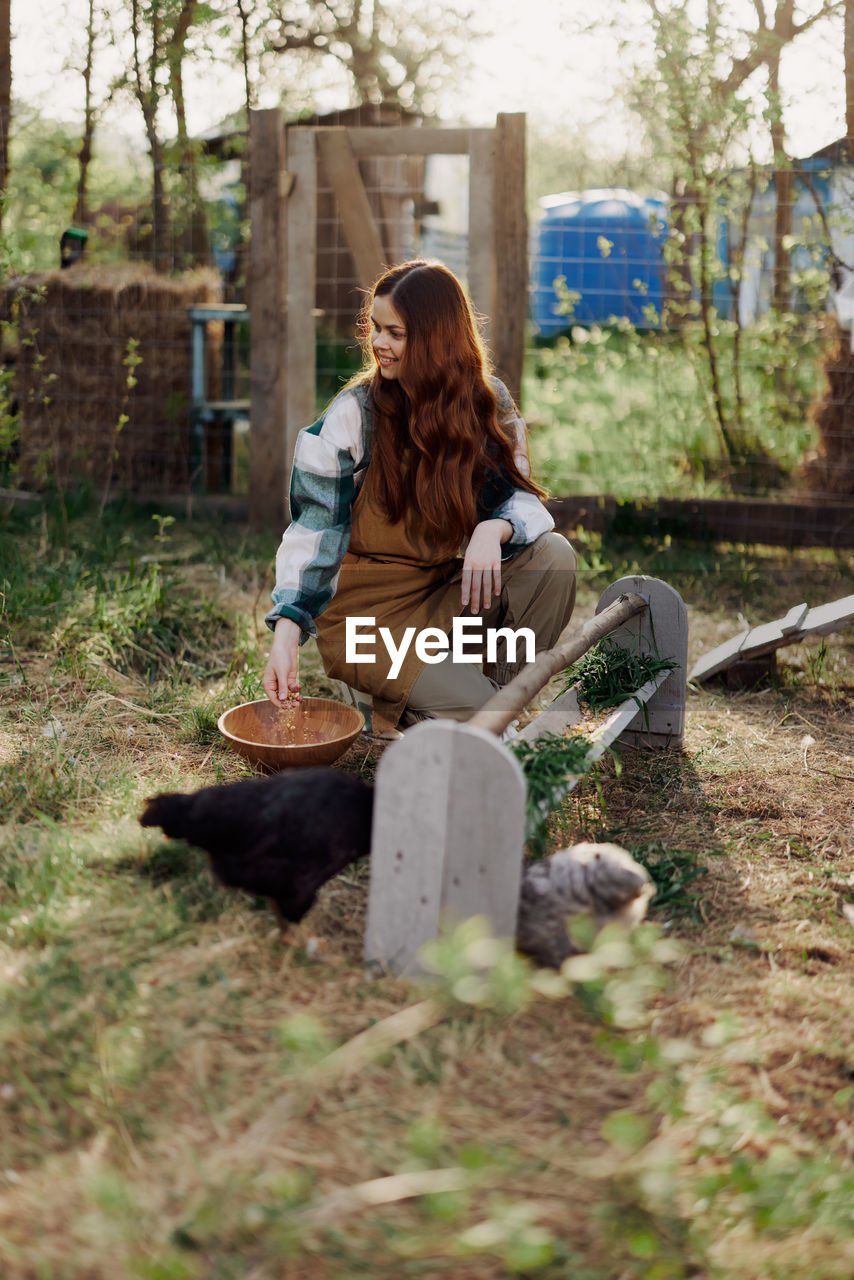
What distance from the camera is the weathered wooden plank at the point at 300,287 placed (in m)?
5.24

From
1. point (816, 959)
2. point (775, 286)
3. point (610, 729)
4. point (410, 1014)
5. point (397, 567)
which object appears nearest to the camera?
point (410, 1014)

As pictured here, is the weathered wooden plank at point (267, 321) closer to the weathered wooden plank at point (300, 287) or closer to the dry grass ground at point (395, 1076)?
the weathered wooden plank at point (300, 287)

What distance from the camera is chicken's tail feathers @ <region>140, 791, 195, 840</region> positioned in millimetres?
1872

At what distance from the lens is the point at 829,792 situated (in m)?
2.84

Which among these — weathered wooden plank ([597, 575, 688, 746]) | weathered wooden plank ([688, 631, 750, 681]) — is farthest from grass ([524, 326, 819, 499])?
weathered wooden plank ([597, 575, 688, 746])

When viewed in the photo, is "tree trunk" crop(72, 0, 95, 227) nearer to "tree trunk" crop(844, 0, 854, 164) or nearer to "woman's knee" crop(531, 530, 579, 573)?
"tree trunk" crop(844, 0, 854, 164)

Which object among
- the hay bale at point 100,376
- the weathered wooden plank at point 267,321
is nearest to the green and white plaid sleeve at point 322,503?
the weathered wooden plank at point 267,321

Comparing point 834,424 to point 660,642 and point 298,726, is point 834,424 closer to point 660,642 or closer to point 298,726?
point 660,642

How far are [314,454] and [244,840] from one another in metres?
1.18

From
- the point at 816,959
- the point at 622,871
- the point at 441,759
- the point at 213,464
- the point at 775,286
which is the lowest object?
the point at 816,959

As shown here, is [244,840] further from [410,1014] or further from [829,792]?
[829,792]

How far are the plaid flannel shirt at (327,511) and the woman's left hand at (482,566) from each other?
6.8 inches

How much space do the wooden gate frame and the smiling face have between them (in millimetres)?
2211

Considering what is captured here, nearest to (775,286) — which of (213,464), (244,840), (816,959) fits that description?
(213,464)
